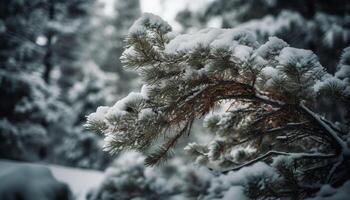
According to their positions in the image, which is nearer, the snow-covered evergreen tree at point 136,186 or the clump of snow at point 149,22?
the clump of snow at point 149,22

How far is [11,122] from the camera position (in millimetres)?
10289

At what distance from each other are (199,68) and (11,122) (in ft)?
33.5

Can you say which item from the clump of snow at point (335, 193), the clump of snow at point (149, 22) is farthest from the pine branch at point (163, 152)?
the clump of snow at point (335, 193)

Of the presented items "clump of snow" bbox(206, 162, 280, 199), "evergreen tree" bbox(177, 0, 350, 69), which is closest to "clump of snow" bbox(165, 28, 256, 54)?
"clump of snow" bbox(206, 162, 280, 199)

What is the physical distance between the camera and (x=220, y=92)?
6.02 ft

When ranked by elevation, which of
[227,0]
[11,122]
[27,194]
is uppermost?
[227,0]

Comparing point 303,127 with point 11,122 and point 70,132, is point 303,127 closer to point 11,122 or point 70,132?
point 11,122

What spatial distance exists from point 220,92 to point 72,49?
42.4 feet

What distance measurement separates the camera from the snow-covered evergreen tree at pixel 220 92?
1644 mm

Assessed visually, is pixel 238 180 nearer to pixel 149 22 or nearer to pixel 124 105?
pixel 124 105

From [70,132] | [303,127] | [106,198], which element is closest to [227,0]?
[106,198]

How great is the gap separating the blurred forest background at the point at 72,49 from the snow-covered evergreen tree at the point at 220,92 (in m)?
1.81

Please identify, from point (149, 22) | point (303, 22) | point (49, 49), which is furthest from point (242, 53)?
point (49, 49)

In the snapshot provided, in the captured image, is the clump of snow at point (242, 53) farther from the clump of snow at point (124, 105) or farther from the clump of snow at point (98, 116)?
the clump of snow at point (98, 116)
